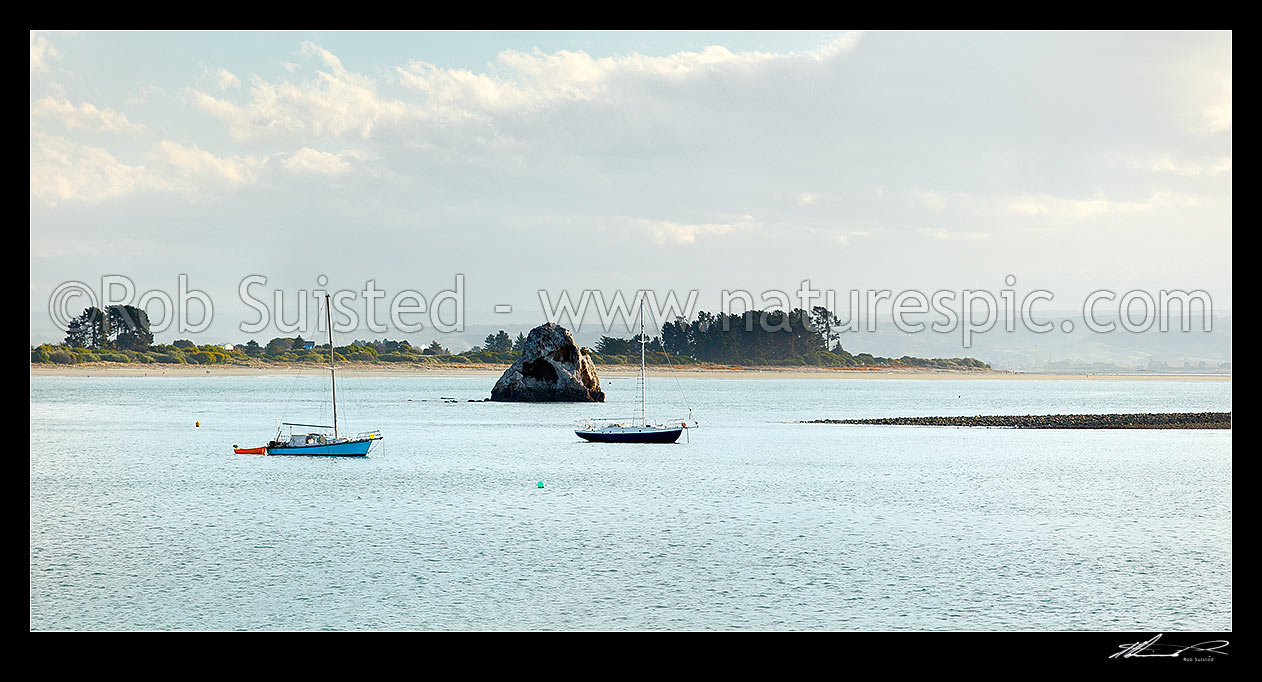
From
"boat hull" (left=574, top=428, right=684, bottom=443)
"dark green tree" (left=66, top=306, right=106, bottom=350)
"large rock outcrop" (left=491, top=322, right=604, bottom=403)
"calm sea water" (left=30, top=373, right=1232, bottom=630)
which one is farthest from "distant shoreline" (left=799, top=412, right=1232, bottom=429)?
"dark green tree" (left=66, top=306, right=106, bottom=350)

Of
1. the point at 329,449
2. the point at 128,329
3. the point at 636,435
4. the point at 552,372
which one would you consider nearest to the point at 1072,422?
the point at 636,435

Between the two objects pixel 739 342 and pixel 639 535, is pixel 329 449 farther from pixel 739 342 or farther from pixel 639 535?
pixel 739 342

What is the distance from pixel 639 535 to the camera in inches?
1013

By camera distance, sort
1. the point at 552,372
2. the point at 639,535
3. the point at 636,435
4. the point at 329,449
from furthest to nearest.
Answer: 1. the point at 552,372
2. the point at 636,435
3. the point at 329,449
4. the point at 639,535

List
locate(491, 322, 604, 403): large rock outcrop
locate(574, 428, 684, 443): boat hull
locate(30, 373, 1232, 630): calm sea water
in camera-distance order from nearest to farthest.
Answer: locate(30, 373, 1232, 630): calm sea water → locate(574, 428, 684, 443): boat hull → locate(491, 322, 604, 403): large rock outcrop

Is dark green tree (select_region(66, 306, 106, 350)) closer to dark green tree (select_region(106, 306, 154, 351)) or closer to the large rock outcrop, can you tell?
dark green tree (select_region(106, 306, 154, 351))

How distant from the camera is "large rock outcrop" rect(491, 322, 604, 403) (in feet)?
261

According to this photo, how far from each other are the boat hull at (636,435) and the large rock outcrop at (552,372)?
91.0ft

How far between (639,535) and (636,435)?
2428 centimetres

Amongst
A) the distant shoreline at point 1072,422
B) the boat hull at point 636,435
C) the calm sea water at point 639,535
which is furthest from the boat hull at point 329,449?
the distant shoreline at point 1072,422

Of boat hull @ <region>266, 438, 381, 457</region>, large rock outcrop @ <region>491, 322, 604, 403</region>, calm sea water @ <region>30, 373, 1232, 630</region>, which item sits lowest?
calm sea water @ <region>30, 373, 1232, 630</region>

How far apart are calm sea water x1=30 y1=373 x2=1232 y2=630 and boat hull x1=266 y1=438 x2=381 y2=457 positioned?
0.51 m

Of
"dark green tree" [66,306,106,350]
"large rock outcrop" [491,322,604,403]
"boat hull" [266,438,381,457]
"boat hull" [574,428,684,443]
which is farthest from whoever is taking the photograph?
"dark green tree" [66,306,106,350]

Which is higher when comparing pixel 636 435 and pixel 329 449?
pixel 636 435
